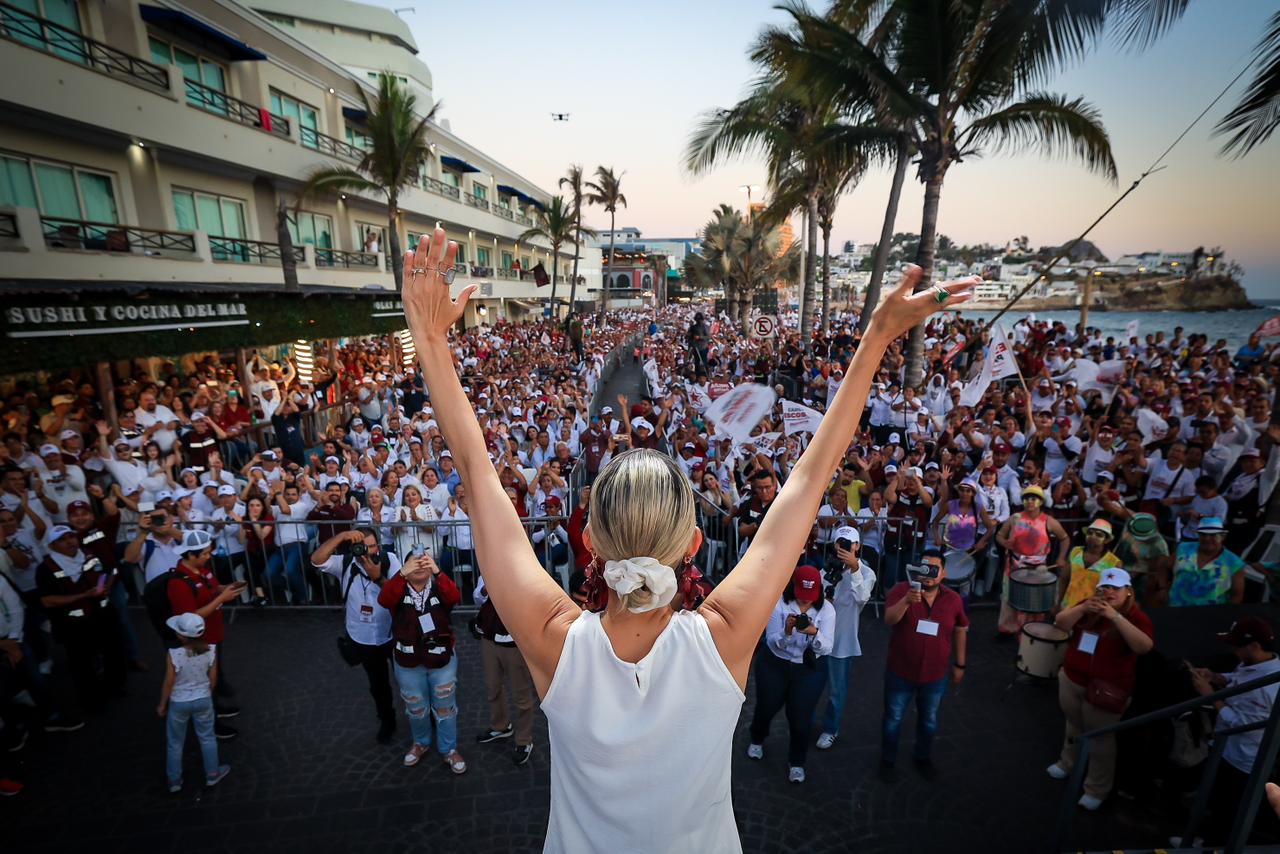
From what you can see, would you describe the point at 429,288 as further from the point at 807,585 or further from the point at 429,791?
the point at 429,791

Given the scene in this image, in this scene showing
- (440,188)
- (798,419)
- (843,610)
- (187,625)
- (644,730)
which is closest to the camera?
(644,730)

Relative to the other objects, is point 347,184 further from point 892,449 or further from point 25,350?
point 892,449

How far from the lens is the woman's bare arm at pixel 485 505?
122 centimetres

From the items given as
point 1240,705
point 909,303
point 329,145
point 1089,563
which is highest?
point 329,145

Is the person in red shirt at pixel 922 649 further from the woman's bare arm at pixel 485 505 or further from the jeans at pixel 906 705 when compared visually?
the woman's bare arm at pixel 485 505

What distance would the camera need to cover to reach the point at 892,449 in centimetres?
863

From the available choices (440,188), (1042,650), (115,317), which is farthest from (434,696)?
(440,188)

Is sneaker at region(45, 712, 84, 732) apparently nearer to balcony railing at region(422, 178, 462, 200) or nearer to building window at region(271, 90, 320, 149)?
building window at region(271, 90, 320, 149)

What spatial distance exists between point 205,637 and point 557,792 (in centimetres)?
484

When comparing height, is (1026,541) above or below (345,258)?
below

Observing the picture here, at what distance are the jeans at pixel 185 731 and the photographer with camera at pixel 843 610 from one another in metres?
5.12

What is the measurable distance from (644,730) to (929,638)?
4.43m

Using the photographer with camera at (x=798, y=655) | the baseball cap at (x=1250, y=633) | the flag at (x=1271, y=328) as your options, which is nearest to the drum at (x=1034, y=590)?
the baseball cap at (x=1250, y=633)

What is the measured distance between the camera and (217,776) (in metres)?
4.90
